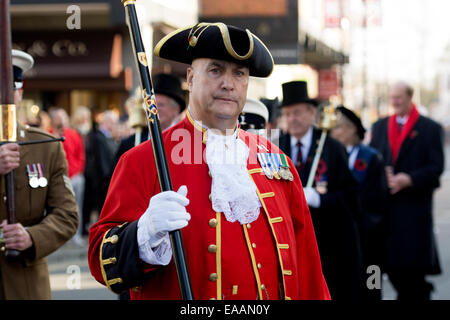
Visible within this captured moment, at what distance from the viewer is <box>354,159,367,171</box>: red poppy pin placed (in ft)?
21.5

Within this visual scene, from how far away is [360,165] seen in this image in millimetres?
6578

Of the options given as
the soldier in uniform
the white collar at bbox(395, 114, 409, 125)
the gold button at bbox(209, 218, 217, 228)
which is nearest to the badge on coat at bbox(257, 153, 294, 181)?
the gold button at bbox(209, 218, 217, 228)

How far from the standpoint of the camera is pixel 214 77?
2.66m

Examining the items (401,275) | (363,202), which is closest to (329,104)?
(363,202)

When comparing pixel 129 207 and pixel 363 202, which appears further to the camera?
pixel 363 202

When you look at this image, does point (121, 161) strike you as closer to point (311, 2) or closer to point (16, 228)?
point (16, 228)

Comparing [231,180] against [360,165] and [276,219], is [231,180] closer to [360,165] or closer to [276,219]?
[276,219]

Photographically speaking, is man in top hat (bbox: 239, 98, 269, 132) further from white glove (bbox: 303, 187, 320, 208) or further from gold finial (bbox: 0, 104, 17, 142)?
gold finial (bbox: 0, 104, 17, 142)

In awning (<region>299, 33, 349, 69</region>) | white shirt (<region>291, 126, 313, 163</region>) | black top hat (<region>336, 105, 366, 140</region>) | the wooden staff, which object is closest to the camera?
the wooden staff

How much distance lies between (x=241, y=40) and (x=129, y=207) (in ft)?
2.57

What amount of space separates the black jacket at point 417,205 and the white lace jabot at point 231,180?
4.44 m

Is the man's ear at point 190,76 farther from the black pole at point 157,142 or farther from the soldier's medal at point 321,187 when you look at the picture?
the soldier's medal at point 321,187

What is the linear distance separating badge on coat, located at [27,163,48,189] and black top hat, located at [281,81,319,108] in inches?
99.7
